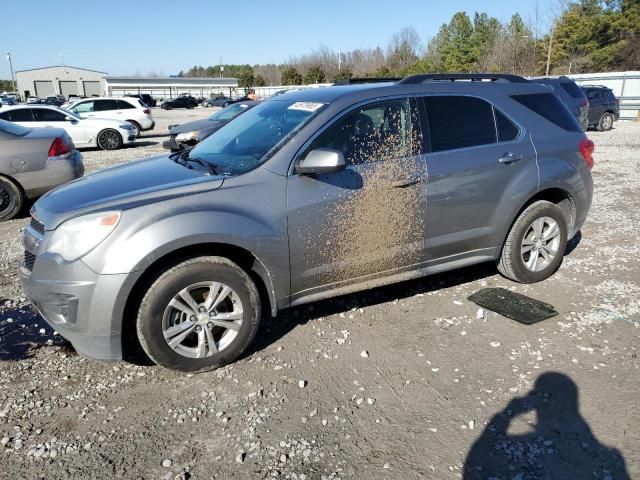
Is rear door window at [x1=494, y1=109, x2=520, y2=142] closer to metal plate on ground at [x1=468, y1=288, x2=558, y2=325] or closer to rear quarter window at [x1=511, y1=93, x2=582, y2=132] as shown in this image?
rear quarter window at [x1=511, y1=93, x2=582, y2=132]

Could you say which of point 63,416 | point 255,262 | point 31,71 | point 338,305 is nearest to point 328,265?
point 255,262

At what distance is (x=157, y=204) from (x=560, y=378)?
2811 mm

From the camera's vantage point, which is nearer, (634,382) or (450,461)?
(450,461)

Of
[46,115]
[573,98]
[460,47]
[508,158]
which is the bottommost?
[508,158]

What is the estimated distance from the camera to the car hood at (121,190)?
10.2 ft

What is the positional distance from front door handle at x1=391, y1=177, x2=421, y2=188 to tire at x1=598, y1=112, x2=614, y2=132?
19225 millimetres

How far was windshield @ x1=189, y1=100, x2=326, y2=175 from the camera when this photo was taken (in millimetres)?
3596

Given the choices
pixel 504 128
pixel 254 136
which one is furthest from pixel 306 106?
pixel 504 128

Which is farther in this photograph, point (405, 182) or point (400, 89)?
point (400, 89)

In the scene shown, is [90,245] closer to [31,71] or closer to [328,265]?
[328,265]

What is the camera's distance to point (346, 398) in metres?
3.08

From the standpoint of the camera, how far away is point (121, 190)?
3330 millimetres

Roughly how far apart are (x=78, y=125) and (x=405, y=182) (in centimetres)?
1460

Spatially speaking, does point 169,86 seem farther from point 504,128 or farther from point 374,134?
point 374,134
